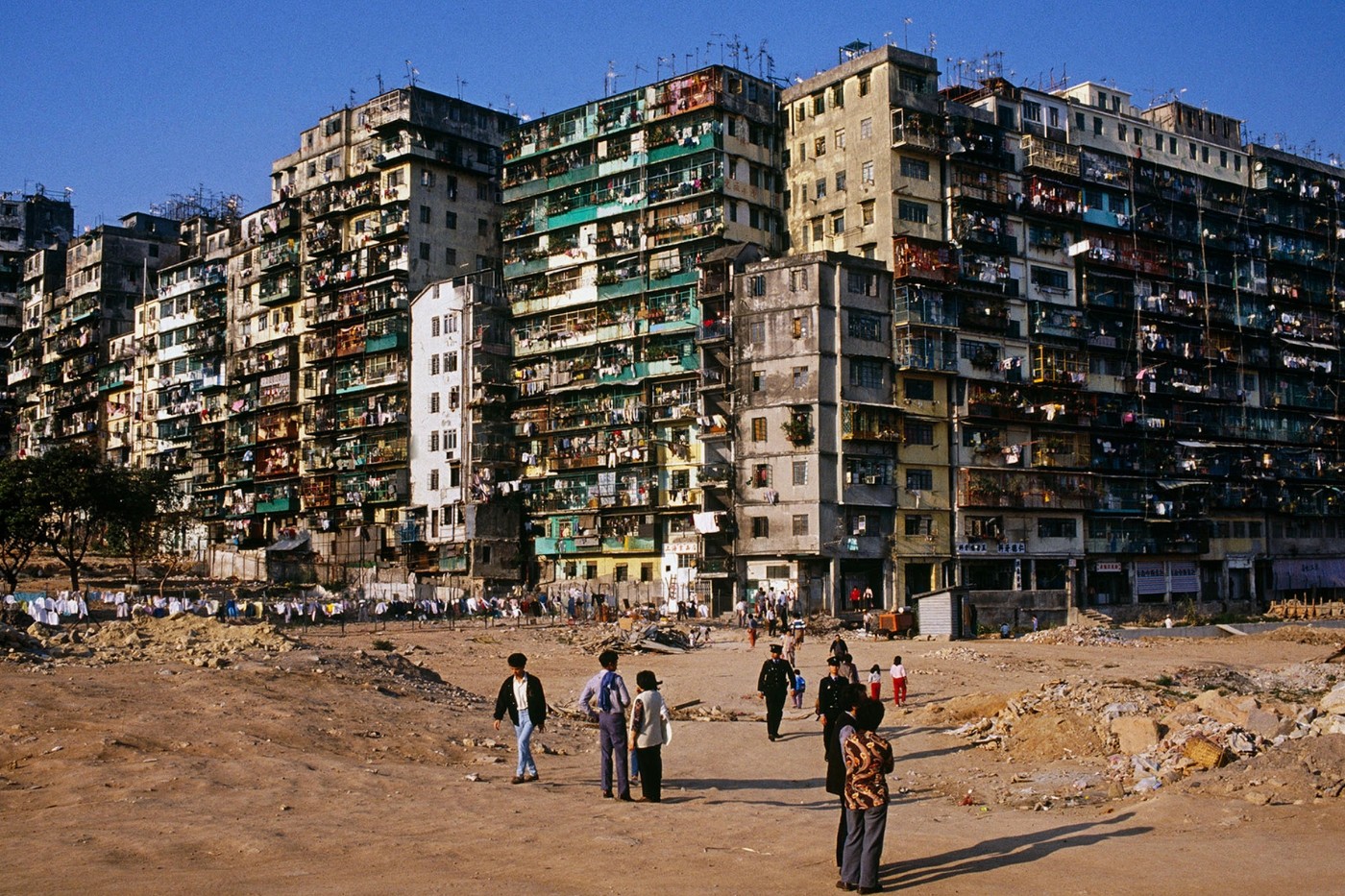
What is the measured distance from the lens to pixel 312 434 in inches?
3898

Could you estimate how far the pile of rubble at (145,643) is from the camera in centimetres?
3008

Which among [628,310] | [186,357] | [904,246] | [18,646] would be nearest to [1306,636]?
[904,246]

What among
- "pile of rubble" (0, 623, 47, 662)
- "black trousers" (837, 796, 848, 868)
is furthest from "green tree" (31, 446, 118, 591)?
"black trousers" (837, 796, 848, 868)

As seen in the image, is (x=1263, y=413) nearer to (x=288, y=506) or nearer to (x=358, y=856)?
(x=288, y=506)

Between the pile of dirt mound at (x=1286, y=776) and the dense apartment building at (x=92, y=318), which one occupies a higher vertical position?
the dense apartment building at (x=92, y=318)

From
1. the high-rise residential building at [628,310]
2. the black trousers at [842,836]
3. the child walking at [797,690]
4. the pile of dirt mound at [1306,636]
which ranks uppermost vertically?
the high-rise residential building at [628,310]

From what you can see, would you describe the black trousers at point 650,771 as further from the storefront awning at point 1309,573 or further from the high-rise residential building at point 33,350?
the high-rise residential building at point 33,350

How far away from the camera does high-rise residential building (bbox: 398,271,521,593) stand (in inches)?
3406

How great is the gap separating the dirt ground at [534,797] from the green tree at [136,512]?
1945 inches

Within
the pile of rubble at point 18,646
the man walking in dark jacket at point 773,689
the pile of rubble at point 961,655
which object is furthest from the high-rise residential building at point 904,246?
the pile of rubble at point 18,646

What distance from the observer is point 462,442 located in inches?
3477

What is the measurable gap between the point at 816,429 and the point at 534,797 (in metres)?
54.5

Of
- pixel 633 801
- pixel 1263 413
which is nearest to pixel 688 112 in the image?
pixel 1263 413

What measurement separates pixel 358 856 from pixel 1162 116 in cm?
9660
